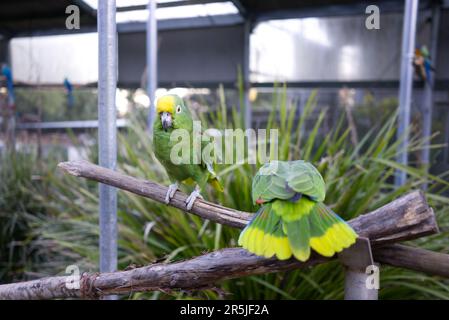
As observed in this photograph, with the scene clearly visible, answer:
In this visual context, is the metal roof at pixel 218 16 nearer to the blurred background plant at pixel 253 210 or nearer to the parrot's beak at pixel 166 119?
the blurred background plant at pixel 253 210

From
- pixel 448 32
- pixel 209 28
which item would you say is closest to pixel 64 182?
pixel 209 28

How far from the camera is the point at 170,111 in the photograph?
1.49 ft

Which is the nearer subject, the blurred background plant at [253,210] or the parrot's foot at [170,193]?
the parrot's foot at [170,193]

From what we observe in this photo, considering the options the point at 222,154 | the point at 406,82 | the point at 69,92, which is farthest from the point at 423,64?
the point at 69,92

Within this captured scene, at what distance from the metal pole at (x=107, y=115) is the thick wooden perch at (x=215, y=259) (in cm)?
4

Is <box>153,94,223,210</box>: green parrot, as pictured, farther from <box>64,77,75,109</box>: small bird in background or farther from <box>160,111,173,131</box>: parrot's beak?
<box>64,77,75,109</box>: small bird in background

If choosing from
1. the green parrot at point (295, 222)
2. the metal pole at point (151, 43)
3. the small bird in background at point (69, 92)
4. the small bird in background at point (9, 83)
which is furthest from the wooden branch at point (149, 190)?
the small bird in background at point (9, 83)

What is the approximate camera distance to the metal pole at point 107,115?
46 centimetres

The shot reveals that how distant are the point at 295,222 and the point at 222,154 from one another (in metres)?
0.40

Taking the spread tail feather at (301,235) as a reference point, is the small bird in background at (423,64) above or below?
above
